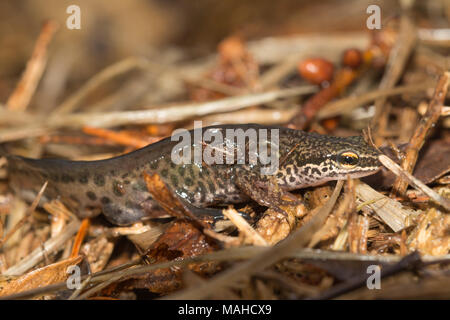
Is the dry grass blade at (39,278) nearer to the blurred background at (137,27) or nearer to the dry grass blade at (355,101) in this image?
the dry grass blade at (355,101)

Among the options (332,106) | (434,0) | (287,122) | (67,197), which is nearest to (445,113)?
(332,106)

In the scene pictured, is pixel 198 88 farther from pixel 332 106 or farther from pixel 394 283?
pixel 394 283

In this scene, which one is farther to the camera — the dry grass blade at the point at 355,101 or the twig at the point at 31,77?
the twig at the point at 31,77

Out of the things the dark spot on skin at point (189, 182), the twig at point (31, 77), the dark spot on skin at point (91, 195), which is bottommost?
the dark spot on skin at point (91, 195)

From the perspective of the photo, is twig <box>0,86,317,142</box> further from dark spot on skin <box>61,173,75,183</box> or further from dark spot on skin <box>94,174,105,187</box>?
dark spot on skin <box>94,174,105,187</box>

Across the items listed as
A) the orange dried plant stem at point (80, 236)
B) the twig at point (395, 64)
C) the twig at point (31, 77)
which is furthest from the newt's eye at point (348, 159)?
the twig at point (31, 77)
